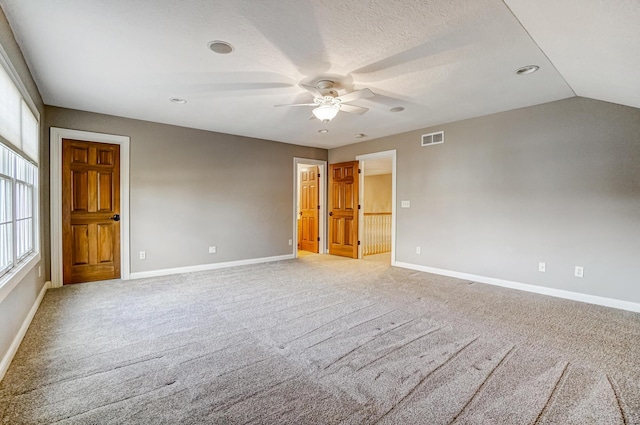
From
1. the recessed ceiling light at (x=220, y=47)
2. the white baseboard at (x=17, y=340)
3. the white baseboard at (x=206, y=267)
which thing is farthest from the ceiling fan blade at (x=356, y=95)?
the white baseboard at (x=206, y=267)

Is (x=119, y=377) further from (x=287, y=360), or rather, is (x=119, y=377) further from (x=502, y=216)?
(x=502, y=216)

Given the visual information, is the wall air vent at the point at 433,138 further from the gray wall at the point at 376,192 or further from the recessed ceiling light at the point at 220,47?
the gray wall at the point at 376,192

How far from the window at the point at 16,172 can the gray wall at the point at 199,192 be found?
1289mm

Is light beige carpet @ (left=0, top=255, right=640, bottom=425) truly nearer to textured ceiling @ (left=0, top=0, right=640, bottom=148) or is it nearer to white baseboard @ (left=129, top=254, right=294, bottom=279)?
white baseboard @ (left=129, top=254, right=294, bottom=279)

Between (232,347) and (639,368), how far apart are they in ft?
9.81

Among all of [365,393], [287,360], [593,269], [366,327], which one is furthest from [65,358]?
[593,269]

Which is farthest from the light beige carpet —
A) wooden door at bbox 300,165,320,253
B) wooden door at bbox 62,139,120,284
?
wooden door at bbox 300,165,320,253

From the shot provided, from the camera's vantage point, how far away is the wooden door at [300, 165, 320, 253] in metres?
7.20

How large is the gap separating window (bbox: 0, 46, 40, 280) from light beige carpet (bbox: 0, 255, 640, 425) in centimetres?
78

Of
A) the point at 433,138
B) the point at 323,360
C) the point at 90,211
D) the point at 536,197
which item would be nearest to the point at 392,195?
the point at 433,138

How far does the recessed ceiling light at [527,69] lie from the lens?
284 centimetres

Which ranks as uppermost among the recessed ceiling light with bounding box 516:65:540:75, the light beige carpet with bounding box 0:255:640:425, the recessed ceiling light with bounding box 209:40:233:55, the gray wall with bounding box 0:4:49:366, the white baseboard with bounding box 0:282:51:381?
the recessed ceiling light with bounding box 516:65:540:75

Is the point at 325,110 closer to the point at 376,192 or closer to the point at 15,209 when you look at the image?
the point at 15,209

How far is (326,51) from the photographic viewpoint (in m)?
2.55
